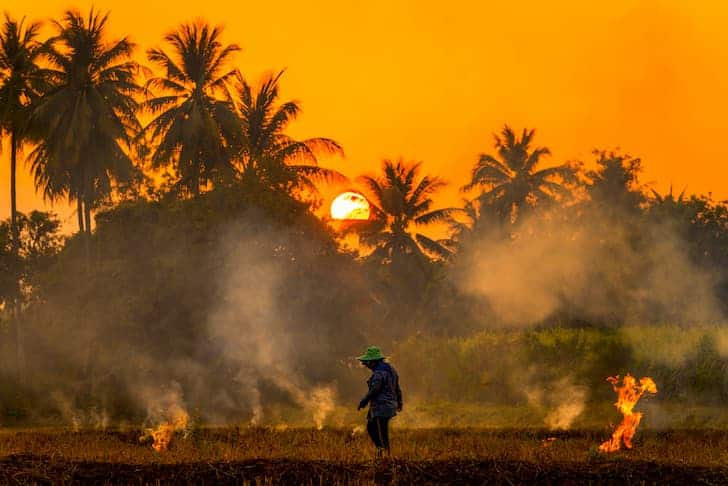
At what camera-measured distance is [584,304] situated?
38781 mm

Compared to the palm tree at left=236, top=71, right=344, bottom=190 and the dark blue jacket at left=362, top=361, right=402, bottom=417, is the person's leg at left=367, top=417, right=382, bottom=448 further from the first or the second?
the palm tree at left=236, top=71, right=344, bottom=190

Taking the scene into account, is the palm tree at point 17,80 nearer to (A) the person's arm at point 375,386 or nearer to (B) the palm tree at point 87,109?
(B) the palm tree at point 87,109

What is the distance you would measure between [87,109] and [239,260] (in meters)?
13.9

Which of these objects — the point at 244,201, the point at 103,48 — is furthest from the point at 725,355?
the point at 103,48

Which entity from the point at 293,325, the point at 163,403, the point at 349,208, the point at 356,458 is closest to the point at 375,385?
the point at 356,458

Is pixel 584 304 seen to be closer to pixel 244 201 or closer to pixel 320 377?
pixel 320 377

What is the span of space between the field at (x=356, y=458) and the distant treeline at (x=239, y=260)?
957 cm

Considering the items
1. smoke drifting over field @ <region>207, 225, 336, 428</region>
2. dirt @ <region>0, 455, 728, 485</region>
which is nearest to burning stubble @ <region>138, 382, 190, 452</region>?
smoke drifting over field @ <region>207, 225, 336, 428</region>

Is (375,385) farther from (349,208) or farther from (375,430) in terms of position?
(349,208)

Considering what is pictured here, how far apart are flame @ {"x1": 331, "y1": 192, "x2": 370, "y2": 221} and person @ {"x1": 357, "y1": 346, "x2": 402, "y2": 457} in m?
19.2

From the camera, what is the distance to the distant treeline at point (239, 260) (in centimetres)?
3781

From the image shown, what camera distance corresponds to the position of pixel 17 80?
153 feet

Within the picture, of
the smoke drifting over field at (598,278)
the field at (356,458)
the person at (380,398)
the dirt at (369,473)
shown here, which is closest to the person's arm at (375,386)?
the person at (380,398)

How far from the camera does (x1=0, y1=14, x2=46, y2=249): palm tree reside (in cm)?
4622
